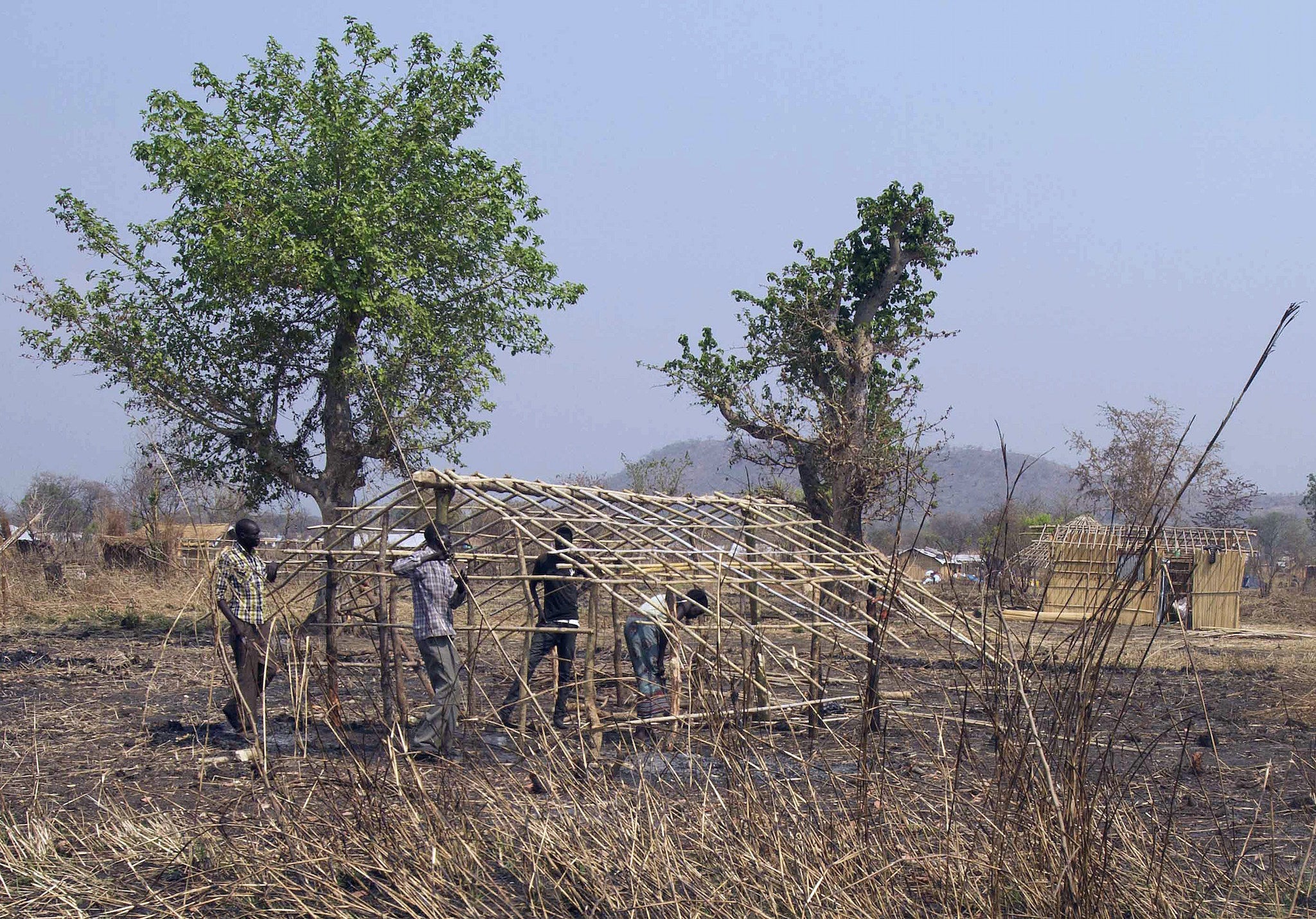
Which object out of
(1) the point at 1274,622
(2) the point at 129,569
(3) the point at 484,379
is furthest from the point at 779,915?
(1) the point at 1274,622

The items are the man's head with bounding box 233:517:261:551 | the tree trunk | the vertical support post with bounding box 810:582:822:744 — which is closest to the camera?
the vertical support post with bounding box 810:582:822:744

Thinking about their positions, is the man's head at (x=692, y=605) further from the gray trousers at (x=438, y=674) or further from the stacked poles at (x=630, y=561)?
the gray trousers at (x=438, y=674)

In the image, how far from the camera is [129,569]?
2084cm

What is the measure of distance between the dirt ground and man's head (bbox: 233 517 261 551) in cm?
99

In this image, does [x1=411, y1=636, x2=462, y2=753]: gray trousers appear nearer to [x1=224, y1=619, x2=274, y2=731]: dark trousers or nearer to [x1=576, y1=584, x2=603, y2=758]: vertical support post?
[x1=576, y1=584, x2=603, y2=758]: vertical support post

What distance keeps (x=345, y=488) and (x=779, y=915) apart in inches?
558

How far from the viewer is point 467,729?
248 inches

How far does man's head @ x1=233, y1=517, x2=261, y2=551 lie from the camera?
24.2 ft

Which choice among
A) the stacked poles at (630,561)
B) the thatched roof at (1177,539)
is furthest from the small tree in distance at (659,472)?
the stacked poles at (630,561)

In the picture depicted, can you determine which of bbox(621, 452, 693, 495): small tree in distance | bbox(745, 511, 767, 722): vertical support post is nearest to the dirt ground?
bbox(745, 511, 767, 722): vertical support post

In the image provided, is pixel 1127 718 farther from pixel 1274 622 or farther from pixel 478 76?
pixel 1274 622

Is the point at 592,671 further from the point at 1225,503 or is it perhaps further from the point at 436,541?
the point at 1225,503

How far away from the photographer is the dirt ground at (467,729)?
4.33 m

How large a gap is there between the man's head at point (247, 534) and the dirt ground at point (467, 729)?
3.25 ft
